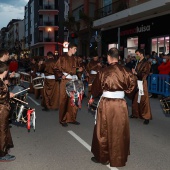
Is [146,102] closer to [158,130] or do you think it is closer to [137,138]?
[158,130]

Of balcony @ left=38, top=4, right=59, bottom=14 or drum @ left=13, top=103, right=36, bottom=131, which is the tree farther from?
balcony @ left=38, top=4, right=59, bottom=14

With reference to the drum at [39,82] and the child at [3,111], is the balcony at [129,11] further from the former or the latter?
the child at [3,111]

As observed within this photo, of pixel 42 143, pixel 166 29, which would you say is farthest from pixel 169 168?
pixel 166 29

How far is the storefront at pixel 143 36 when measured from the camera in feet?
63.1

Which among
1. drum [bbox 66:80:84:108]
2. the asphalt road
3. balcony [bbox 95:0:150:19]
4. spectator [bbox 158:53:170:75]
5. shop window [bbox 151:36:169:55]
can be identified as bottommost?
the asphalt road

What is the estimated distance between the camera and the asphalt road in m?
5.12

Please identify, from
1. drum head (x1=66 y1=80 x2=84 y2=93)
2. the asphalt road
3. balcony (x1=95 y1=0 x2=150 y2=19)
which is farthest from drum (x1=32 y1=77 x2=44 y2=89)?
balcony (x1=95 y1=0 x2=150 y2=19)

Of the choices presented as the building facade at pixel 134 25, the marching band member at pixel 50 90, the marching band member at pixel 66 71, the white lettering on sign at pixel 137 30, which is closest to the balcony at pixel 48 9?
the building facade at pixel 134 25

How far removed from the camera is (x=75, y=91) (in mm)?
7633

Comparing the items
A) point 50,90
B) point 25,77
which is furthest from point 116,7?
point 50,90

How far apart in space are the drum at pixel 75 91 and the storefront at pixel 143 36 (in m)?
12.2

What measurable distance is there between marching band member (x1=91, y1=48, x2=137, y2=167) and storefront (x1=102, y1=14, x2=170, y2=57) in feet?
47.4

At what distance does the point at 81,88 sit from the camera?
7.73 meters

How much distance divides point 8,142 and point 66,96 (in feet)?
9.56
